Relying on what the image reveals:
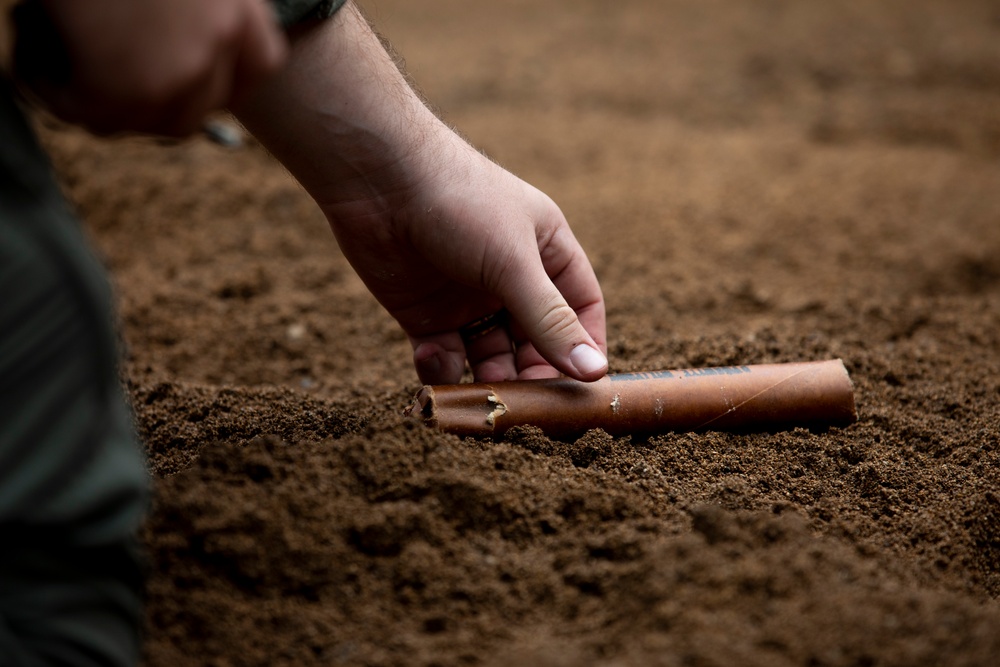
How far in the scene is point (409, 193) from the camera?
1.93 m

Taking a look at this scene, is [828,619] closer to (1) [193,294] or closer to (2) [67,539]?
(2) [67,539]

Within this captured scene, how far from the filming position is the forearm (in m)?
1.78

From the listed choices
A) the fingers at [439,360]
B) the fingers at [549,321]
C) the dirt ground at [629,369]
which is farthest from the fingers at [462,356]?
the fingers at [549,321]

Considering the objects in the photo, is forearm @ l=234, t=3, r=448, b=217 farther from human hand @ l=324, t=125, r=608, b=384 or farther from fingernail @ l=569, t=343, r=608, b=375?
fingernail @ l=569, t=343, r=608, b=375

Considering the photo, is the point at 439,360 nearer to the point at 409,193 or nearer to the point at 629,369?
the point at 409,193

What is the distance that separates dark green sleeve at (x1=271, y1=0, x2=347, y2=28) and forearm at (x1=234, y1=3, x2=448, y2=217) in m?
0.03

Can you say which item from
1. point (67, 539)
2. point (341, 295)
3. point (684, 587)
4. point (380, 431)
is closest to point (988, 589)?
point (684, 587)

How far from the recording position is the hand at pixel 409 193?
181 cm

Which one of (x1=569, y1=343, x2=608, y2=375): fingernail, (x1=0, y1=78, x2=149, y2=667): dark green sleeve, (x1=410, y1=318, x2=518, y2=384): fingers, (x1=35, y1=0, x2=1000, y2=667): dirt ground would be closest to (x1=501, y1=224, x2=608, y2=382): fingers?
(x1=569, y1=343, x2=608, y2=375): fingernail

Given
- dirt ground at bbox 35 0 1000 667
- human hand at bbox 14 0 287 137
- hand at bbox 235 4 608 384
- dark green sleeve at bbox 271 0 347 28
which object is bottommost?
dirt ground at bbox 35 0 1000 667

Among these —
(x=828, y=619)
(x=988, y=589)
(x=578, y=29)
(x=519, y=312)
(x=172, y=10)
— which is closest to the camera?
(x=172, y=10)

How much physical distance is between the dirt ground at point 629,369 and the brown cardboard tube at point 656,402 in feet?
0.21

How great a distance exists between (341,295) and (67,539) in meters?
2.17

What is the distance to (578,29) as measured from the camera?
712cm
